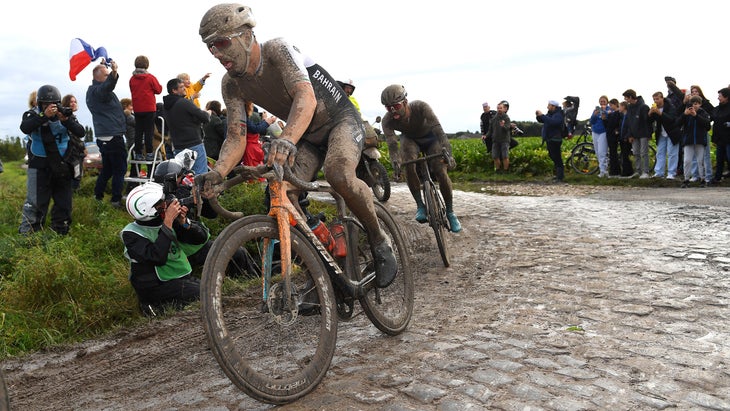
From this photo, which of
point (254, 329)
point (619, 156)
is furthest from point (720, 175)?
point (254, 329)

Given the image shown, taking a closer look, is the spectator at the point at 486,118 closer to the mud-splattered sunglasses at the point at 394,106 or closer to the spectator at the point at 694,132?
the spectator at the point at 694,132

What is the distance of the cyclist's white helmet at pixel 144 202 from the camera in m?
6.64

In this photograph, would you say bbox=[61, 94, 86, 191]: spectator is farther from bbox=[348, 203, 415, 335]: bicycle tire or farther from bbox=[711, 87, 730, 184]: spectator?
bbox=[711, 87, 730, 184]: spectator

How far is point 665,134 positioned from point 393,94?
429 inches

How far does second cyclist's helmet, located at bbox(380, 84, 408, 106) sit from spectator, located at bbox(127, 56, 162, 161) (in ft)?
16.9

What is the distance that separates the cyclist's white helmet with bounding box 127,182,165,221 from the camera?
6.64 meters

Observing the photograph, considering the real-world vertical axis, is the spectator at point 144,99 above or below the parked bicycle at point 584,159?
above

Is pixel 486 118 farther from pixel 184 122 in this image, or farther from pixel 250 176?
pixel 250 176

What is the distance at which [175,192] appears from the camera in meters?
7.48

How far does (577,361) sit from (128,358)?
3.72m

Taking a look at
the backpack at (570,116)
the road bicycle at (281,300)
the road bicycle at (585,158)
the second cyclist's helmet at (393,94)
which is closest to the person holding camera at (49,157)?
the second cyclist's helmet at (393,94)

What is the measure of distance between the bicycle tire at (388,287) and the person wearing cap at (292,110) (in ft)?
0.43

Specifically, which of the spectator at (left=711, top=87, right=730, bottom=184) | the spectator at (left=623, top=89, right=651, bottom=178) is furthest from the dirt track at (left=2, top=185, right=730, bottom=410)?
the spectator at (left=623, top=89, right=651, bottom=178)

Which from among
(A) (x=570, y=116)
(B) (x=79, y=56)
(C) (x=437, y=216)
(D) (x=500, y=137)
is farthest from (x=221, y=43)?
(A) (x=570, y=116)
